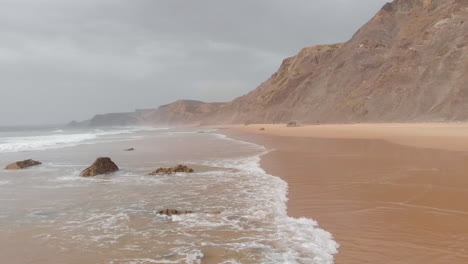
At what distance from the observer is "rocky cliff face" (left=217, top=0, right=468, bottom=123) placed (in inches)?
1804

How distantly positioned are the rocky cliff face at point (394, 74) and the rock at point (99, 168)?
4244 centimetres

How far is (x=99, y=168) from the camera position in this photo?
1268 cm

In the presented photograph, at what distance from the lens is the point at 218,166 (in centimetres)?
1404

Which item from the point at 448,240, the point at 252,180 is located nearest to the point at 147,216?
the point at 252,180

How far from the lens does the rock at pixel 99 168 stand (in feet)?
40.8

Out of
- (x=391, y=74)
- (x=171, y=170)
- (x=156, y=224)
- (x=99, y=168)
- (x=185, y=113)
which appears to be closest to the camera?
(x=156, y=224)

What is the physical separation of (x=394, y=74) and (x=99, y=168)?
56978 mm

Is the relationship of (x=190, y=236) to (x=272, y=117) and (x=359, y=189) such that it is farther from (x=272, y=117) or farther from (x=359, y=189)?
(x=272, y=117)

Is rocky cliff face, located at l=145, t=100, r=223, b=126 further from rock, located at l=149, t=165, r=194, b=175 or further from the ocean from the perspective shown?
the ocean

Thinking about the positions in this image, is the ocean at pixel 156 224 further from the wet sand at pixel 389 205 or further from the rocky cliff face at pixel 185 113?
the rocky cliff face at pixel 185 113

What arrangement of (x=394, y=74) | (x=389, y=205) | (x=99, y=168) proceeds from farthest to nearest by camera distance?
(x=394, y=74)
(x=99, y=168)
(x=389, y=205)

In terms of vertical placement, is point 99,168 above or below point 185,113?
below

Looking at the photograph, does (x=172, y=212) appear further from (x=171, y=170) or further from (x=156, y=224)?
(x=171, y=170)

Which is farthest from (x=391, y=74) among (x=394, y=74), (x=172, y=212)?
(x=172, y=212)
